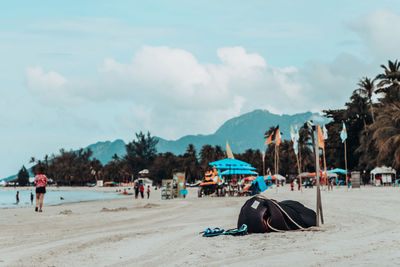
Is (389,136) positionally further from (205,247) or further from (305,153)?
(305,153)

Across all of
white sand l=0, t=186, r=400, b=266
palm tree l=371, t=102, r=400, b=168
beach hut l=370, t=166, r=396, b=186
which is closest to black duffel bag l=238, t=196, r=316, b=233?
white sand l=0, t=186, r=400, b=266

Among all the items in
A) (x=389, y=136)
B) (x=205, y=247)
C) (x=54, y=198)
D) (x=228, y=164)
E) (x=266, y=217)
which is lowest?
(x=54, y=198)

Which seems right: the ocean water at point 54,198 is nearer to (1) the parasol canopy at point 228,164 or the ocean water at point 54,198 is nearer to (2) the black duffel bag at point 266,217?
(1) the parasol canopy at point 228,164

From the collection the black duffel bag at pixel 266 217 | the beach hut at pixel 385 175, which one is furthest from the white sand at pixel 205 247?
the beach hut at pixel 385 175

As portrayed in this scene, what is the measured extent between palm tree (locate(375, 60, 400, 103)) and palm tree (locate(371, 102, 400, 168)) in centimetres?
571

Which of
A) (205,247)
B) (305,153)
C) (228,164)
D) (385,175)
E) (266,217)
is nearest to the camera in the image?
(205,247)

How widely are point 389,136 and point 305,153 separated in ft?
175

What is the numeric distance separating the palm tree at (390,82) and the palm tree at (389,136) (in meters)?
5.71

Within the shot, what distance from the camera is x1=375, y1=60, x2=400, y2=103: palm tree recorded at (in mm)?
52438

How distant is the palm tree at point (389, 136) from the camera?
4228 cm

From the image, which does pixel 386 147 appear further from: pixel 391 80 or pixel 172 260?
pixel 172 260

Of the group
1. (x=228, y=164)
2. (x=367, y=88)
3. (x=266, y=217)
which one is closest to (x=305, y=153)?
(x=367, y=88)

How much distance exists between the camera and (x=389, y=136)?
44.9 meters

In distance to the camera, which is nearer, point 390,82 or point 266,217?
point 266,217
